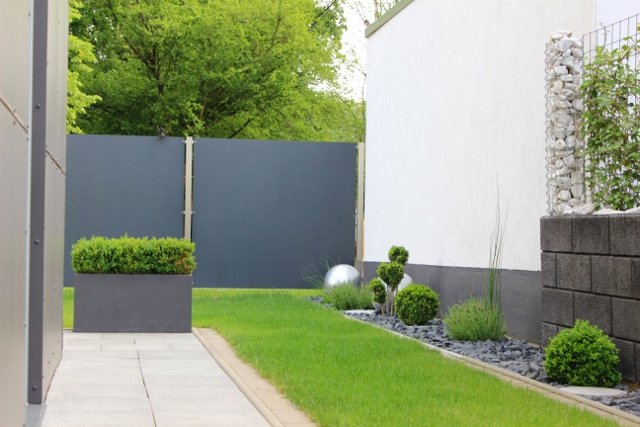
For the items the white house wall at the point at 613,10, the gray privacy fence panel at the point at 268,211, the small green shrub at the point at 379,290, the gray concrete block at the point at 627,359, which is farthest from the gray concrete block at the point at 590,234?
the gray privacy fence panel at the point at 268,211

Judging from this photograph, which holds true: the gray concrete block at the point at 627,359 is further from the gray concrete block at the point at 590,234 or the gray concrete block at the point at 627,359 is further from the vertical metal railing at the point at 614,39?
the vertical metal railing at the point at 614,39

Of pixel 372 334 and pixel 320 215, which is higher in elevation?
pixel 320 215

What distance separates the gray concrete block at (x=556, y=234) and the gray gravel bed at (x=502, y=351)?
0.94 m

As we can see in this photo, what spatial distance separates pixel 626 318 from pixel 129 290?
5.45 m

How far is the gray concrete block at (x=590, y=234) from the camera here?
24.2 feet

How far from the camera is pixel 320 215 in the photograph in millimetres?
16797

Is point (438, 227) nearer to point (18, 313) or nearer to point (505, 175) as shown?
point (505, 175)

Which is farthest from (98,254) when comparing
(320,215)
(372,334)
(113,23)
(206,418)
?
(113,23)

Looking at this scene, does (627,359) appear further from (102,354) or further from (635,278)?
(102,354)

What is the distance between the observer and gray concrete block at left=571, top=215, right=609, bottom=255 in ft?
24.2

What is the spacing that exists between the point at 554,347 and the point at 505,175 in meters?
3.56

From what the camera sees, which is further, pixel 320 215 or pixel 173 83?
pixel 173 83

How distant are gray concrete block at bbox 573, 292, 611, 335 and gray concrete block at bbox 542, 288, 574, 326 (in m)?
0.11

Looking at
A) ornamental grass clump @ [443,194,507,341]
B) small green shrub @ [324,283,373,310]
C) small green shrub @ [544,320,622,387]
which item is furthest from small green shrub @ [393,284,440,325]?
small green shrub @ [544,320,622,387]
